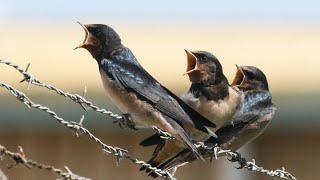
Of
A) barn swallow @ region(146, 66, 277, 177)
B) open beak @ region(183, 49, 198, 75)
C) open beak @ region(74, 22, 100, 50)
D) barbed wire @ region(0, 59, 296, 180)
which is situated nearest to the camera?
barbed wire @ region(0, 59, 296, 180)

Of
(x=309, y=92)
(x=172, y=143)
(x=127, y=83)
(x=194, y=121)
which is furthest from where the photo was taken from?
(x=309, y=92)

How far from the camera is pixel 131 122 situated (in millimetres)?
5477

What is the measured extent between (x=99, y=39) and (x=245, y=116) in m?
1.06

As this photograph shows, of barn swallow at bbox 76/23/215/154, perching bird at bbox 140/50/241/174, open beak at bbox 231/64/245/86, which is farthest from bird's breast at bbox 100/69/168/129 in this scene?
open beak at bbox 231/64/245/86

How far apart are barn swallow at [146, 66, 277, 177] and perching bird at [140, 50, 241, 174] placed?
10 centimetres

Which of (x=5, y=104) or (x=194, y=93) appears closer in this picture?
(x=194, y=93)

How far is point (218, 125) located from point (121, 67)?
0.53m

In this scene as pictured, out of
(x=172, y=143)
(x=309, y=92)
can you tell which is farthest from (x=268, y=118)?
(x=309, y=92)

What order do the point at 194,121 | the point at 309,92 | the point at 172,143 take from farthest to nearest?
the point at 309,92 → the point at 172,143 → the point at 194,121

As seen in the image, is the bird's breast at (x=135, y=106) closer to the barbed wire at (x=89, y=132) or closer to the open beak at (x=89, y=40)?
the barbed wire at (x=89, y=132)

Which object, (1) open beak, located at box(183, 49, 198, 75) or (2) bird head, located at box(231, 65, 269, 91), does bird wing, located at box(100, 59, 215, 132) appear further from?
(2) bird head, located at box(231, 65, 269, 91)

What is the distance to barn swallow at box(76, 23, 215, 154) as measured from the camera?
5.38 metres

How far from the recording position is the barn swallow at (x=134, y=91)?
5.38m

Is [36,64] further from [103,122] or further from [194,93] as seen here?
[194,93]
